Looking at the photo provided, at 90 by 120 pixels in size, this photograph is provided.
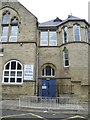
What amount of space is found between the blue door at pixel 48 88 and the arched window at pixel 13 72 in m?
3.42

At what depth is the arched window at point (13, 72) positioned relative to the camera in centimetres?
1912

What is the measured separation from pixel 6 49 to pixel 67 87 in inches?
309

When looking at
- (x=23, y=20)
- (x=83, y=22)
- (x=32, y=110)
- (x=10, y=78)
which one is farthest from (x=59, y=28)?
(x=32, y=110)

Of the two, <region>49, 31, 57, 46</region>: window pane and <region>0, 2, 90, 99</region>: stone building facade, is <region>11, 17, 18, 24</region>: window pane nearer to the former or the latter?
<region>0, 2, 90, 99</region>: stone building facade

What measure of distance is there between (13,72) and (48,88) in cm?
469

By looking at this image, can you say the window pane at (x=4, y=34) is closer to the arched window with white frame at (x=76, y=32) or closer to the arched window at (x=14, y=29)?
the arched window at (x=14, y=29)

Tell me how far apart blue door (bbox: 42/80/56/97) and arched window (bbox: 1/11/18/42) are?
251 inches

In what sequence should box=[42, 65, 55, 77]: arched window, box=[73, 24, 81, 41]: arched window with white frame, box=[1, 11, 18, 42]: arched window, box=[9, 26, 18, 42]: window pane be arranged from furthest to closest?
box=[42, 65, 55, 77]: arched window
box=[1, 11, 18, 42]: arched window
box=[73, 24, 81, 41]: arched window with white frame
box=[9, 26, 18, 42]: window pane

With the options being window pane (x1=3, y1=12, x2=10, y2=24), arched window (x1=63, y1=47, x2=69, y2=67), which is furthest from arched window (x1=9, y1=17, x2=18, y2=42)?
arched window (x1=63, y1=47, x2=69, y2=67)

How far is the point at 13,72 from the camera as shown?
1933 cm

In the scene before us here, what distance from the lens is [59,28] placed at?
2267 centimetres

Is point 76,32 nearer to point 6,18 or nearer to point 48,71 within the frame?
point 48,71

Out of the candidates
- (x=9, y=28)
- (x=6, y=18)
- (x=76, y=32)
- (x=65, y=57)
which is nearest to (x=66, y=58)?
(x=65, y=57)

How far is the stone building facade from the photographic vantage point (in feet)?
62.1
